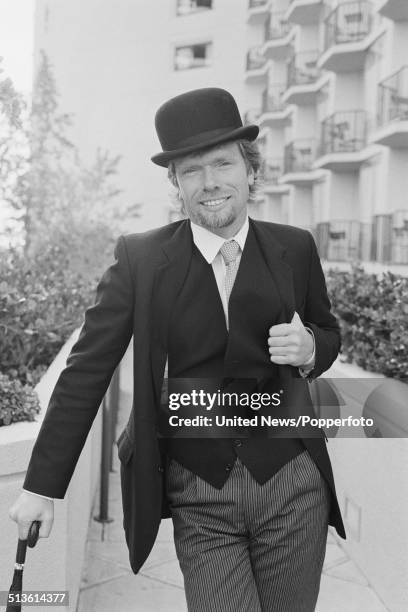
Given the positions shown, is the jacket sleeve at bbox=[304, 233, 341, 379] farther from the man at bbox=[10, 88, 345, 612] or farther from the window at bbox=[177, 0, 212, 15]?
the window at bbox=[177, 0, 212, 15]

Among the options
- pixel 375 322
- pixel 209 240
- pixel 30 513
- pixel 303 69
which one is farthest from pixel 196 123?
pixel 303 69

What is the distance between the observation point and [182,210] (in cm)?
244

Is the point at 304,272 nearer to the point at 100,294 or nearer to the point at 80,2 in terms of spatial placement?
the point at 100,294

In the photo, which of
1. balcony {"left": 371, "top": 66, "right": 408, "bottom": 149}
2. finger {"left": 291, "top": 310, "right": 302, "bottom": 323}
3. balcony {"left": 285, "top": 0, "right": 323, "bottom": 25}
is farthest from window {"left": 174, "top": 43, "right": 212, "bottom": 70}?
finger {"left": 291, "top": 310, "right": 302, "bottom": 323}

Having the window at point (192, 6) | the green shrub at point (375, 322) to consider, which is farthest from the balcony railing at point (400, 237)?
the window at point (192, 6)

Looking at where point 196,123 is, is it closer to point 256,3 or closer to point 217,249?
point 217,249

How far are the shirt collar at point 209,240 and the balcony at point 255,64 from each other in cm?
3505

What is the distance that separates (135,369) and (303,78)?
28357 mm

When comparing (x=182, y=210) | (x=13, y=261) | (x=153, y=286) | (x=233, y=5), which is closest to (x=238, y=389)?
(x=153, y=286)

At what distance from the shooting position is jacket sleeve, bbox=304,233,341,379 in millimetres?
2186

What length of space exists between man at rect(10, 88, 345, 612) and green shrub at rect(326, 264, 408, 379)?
7.55ft

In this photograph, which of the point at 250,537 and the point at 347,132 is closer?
the point at 250,537

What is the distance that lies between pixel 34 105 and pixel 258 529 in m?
15.2

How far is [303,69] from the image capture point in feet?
95.7
